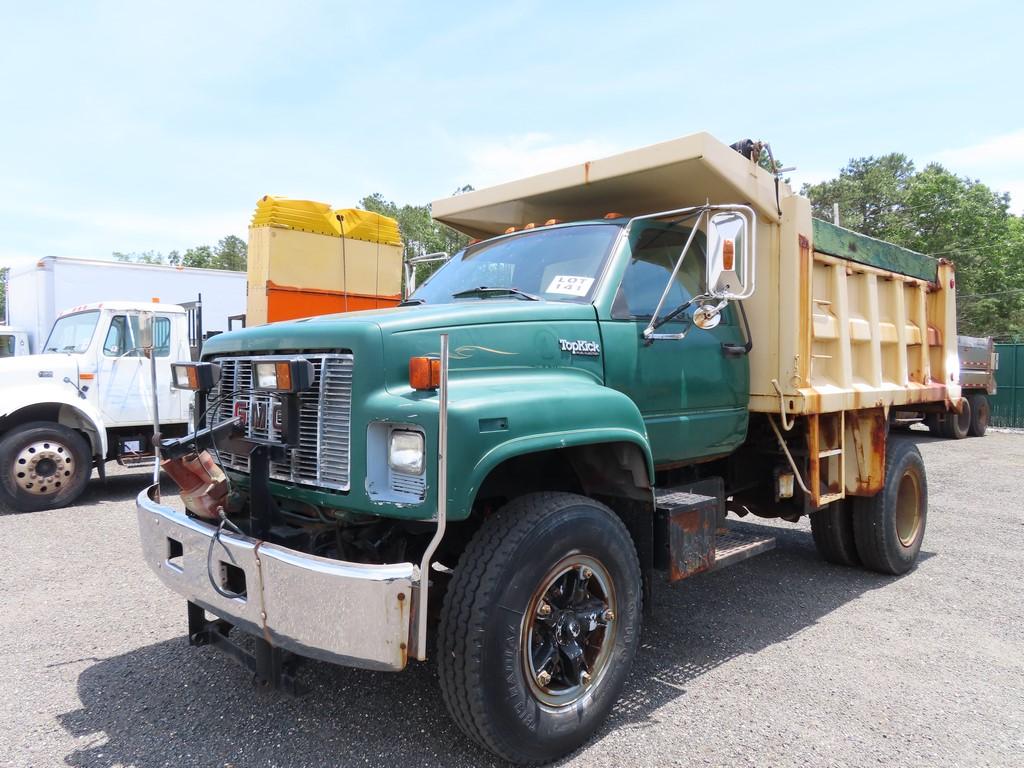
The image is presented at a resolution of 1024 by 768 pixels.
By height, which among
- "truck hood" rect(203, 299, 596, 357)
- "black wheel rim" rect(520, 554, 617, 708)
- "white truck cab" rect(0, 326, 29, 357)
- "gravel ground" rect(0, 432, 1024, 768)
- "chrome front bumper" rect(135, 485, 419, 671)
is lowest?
"gravel ground" rect(0, 432, 1024, 768)

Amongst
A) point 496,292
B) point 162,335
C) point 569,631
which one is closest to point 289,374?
point 496,292

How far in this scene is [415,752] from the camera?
2.94 meters

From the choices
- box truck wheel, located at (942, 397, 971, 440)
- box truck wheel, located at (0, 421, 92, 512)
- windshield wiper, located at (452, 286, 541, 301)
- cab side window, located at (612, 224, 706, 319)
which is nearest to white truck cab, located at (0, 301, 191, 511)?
box truck wheel, located at (0, 421, 92, 512)

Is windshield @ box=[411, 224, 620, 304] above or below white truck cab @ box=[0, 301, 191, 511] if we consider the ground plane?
above

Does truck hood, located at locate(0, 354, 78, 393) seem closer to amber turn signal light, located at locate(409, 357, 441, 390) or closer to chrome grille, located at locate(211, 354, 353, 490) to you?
chrome grille, located at locate(211, 354, 353, 490)

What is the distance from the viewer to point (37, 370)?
8.03m

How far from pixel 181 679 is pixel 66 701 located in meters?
0.50

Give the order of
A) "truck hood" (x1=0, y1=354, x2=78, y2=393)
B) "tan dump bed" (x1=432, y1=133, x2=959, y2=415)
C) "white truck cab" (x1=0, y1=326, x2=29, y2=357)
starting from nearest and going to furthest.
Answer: "tan dump bed" (x1=432, y1=133, x2=959, y2=415) → "truck hood" (x1=0, y1=354, x2=78, y2=393) → "white truck cab" (x1=0, y1=326, x2=29, y2=357)

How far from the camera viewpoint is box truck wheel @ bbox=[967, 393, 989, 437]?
59.2 ft

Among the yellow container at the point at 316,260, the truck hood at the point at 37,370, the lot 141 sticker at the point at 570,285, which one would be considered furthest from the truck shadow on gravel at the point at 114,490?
the lot 141 sticker at the point at 570,285

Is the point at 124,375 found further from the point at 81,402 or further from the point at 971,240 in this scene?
the point at 971,240

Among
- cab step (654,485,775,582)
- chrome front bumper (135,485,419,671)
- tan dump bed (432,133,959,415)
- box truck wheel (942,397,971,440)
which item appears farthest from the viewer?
box truck wheel (942,397,971,440)

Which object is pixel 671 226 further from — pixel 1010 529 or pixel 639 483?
pixel 1010 529

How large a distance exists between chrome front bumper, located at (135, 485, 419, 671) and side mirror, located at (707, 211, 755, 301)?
1979 millimetres
